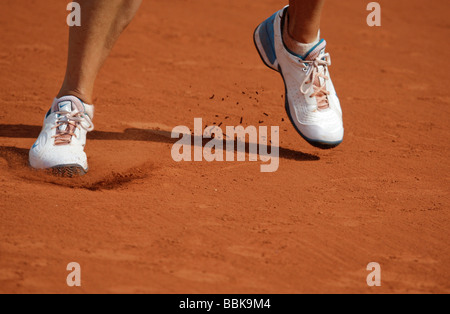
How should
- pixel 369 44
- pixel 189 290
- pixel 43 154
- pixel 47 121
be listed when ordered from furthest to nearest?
1. pixel 369 44
2. pixel 47 121
3. pixel 43 154
4. pixel 189 290

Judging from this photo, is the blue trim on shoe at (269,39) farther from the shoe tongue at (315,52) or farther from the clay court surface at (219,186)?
the clay court surface at (219,186)

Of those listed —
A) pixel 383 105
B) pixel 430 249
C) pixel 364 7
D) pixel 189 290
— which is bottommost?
pixel 189 290

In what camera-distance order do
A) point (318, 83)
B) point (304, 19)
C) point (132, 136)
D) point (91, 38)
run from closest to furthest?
point (91, 38) < point (304, 19) < point (318, 83) < point (132, 136)

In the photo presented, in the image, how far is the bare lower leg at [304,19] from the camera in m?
2.82

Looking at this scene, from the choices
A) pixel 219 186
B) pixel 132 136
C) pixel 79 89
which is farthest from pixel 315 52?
pixel 79 89

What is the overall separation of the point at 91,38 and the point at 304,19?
1.00 meters

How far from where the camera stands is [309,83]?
293 cm

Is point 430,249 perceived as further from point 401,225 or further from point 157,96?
point 157,96

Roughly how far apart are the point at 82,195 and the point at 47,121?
0.55m

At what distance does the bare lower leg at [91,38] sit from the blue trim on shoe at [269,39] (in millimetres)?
693

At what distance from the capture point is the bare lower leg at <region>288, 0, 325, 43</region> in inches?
111

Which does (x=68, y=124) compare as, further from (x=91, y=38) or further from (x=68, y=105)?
(x=91, y=38)

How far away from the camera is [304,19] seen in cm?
284

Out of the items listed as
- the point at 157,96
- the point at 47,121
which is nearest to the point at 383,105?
the point at 157,96
